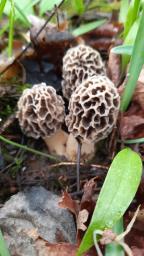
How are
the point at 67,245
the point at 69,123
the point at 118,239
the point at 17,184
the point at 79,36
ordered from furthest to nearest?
the point at 79,36, the point at 69,123, the point at 17,184, the point at 67,245, the point at 118,239

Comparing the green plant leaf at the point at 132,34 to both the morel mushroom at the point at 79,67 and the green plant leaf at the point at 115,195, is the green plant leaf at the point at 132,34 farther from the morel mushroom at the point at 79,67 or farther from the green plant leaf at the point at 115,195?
the green plant leaf at the point at 115,195

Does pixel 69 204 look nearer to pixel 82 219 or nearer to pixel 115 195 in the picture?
pixel 82 219

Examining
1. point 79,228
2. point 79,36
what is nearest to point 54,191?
point 79,228

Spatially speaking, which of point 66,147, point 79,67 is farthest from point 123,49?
point 66,147

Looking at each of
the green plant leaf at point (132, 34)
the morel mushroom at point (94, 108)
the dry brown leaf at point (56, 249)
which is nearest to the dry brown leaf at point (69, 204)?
the dry brown leaf at point (56, 249)

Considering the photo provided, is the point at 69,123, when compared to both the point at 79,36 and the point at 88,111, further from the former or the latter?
the point at 79,36

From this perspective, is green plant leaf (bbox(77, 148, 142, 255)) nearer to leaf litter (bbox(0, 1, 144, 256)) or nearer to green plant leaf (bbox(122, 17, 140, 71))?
leaf litter (bbox(0, 1, 144, 256))
